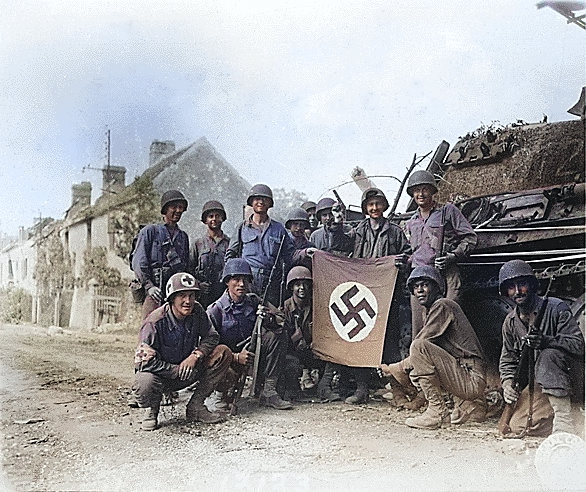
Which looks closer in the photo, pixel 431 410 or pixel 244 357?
pixel 431 410

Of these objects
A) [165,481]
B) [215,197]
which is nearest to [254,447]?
[165,481]

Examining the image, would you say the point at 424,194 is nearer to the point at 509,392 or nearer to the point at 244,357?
the point at 509,392

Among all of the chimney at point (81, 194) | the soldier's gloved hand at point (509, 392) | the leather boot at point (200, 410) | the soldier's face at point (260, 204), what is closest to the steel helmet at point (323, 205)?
the soldier's face at point (260, 204)

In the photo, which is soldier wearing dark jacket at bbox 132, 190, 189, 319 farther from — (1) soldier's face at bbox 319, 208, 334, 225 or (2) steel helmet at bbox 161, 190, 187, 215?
(1) soldier's face at bbox 319, 208, 334, 225

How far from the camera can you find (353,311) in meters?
4.50

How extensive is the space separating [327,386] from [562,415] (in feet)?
4.67

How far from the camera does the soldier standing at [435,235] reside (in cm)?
429

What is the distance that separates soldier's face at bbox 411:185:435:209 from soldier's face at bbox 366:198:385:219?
0.86 ft

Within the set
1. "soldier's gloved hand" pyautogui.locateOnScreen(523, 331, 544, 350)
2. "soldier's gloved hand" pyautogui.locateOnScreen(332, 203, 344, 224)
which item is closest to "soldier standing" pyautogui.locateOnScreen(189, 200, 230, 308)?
"soldier's gloved hand" pyautogui.locateOnScreen(332, 203, 344, 224)

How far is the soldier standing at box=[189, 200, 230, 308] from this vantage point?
4.42m

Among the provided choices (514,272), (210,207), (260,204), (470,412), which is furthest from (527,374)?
(210,207)

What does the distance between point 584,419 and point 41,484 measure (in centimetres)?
287

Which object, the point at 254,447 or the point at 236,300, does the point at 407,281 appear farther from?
the point at 254,447

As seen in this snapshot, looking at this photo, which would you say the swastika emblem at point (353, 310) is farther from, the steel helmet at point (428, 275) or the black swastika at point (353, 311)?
the steel helmet at point (428, 275)
